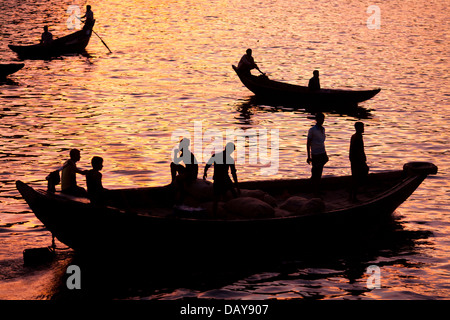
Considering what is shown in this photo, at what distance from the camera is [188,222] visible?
13.2m

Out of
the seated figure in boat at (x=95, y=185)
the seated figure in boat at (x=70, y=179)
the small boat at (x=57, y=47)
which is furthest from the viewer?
the small boat at (x=57, y=47)

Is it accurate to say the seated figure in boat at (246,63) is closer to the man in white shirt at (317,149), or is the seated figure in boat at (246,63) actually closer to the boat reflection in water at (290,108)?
the boat reflection in water at (290,108)

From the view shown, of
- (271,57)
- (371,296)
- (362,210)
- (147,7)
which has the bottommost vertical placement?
(371,296)

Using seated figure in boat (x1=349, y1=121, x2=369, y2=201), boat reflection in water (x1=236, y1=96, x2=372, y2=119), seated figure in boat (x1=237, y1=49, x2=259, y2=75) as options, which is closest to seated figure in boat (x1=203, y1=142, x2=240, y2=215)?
seated figure in boat (x1=349, y1=121, x2=369, y2=201)

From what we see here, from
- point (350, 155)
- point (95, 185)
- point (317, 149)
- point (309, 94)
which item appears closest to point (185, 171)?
point (95, 185)

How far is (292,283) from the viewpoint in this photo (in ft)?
44.1

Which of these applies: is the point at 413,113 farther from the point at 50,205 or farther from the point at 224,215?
the point at 50,205

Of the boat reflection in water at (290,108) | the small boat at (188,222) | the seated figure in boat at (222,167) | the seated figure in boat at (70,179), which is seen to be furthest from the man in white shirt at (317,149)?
the boat reflection in water at (290,108)

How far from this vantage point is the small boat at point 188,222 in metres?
13.1

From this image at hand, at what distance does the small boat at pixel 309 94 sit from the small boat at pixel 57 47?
46.8 ft

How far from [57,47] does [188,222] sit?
28499mm

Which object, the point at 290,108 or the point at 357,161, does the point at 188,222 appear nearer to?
the point at 357,161
